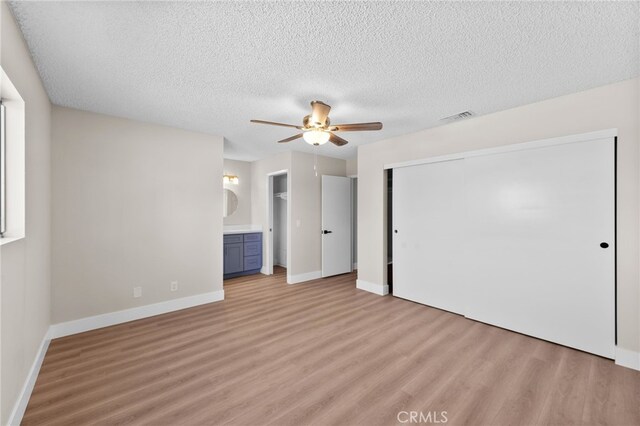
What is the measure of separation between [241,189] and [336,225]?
2.26 m

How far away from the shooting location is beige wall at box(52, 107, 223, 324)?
9.20ft

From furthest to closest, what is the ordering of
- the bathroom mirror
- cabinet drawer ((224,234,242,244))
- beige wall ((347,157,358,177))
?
1. the bathroom mirror
2. beige wall ((347,157,358,177))
3. cabinet drawer ((224,234,242,244))

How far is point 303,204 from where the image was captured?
4930 millimetres

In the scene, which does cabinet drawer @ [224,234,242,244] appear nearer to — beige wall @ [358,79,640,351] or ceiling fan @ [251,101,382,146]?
ceiling fan @ [251,101,382,146]

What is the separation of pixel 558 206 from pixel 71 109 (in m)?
5.07

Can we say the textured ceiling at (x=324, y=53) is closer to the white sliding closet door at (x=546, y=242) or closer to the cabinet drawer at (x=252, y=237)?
the white sliding closet door at (x=546, y=242)

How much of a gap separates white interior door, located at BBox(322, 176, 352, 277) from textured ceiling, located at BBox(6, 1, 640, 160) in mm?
2375

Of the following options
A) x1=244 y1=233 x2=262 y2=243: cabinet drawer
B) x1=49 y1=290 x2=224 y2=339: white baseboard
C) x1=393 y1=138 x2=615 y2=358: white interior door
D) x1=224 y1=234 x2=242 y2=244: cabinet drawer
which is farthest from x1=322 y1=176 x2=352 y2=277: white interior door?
x1=49 y1=290 x2=224 y2=339: white baseboard

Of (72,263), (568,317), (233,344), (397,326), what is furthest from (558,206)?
(72,263)

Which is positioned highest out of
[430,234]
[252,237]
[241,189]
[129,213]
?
[241,189]

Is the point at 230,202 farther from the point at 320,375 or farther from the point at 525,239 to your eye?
the point at 525,239

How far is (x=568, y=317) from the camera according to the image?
2.52m

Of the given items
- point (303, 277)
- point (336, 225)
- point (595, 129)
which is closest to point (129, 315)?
point (303, 277)

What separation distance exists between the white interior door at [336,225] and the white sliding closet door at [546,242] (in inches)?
99.0
